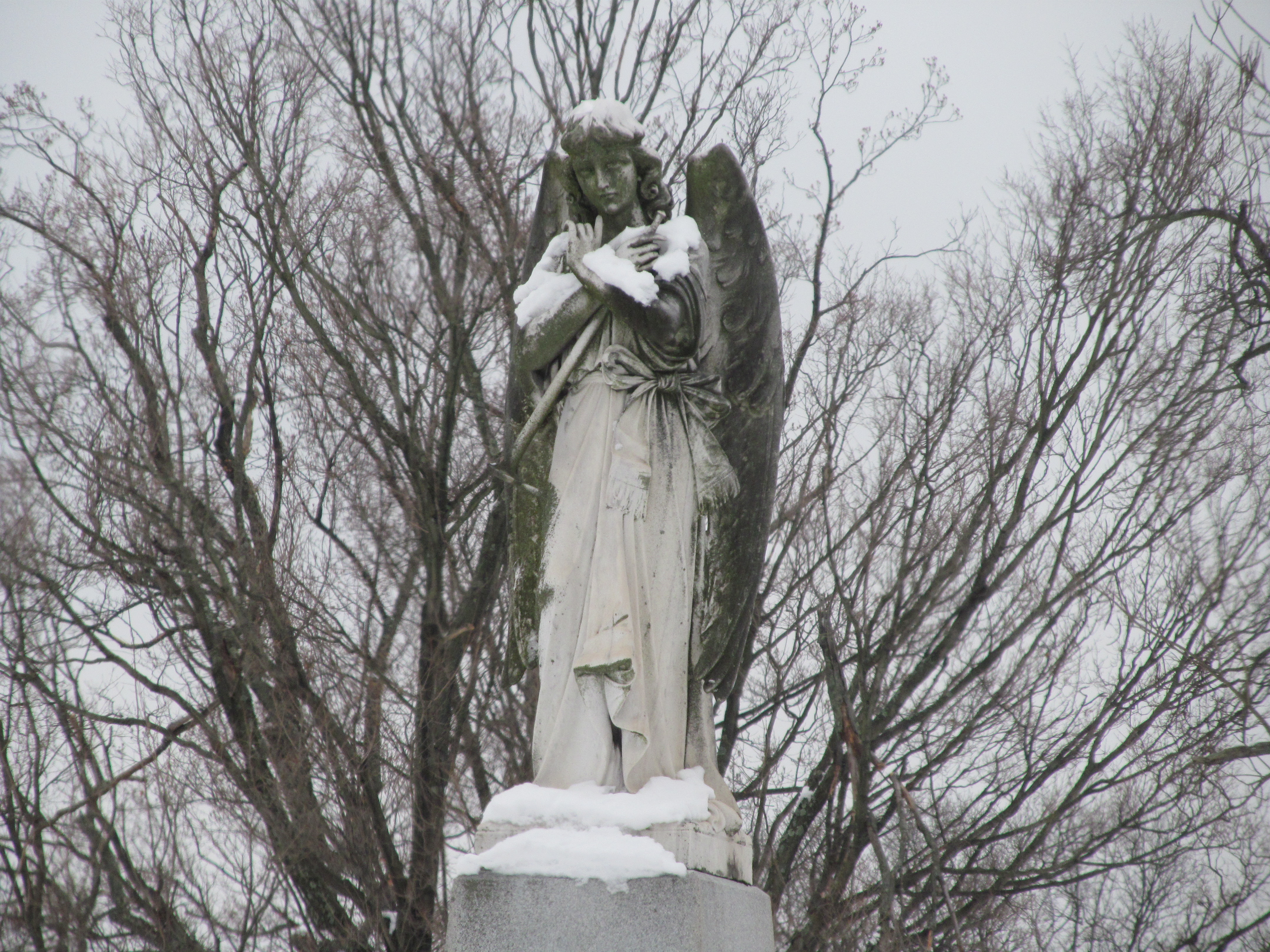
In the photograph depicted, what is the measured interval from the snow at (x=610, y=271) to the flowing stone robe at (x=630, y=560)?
62 mm

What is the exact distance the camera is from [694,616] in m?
4.06

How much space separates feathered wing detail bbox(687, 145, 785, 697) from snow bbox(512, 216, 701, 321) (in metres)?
0.14

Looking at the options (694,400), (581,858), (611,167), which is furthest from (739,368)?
(581,858)

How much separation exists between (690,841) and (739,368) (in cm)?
167

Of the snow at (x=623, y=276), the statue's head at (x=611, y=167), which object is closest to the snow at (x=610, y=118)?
the statue's head at (x=611, y=167)

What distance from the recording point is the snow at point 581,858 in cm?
336

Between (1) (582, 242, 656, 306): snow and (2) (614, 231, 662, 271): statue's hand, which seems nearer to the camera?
(1) (582, 242, 656, 306): snow

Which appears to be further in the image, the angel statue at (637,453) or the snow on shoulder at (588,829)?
the angel statue at (637,453)

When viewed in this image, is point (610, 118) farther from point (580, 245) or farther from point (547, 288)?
point (547, 288)

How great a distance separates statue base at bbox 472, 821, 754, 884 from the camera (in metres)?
3.48

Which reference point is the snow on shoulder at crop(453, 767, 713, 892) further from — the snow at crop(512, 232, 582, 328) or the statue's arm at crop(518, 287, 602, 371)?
the snow at crop(512, 232, 582, 328)

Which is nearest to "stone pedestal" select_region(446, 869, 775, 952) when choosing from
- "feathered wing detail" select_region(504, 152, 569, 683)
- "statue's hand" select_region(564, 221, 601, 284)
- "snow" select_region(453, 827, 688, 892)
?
"snow" select_region(453, 827, 688, 892)

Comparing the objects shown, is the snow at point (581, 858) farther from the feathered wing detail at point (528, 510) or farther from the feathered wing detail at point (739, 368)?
the feathered wing detail at point (739, 368)

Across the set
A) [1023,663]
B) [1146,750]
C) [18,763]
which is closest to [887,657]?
[1023,663]
